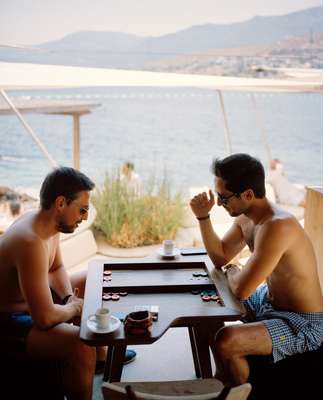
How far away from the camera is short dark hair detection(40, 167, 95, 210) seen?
2.62 metres

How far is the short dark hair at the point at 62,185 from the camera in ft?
8.61

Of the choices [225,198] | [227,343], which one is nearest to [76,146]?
[225,198]

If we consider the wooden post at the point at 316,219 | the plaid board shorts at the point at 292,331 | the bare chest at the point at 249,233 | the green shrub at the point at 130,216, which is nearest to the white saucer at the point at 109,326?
the plaid board shorts at the point at 292,331

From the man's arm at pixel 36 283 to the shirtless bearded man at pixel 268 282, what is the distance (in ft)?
2.54

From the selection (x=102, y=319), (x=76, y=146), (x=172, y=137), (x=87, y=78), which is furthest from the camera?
(x=172, y=137)

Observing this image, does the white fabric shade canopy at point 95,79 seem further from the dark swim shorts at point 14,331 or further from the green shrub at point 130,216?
the green shrub at point 130,216

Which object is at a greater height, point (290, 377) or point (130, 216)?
point (290, 377)

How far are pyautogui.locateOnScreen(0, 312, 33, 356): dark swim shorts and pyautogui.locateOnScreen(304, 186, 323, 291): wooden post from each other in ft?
5.84

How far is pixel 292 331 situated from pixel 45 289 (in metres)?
1.16

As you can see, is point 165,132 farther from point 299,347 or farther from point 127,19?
point 299,347

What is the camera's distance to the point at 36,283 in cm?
240

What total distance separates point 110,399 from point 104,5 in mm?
42862

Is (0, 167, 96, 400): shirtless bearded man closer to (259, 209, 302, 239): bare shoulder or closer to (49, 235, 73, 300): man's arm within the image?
(49, 235, 73, 300): man's arm

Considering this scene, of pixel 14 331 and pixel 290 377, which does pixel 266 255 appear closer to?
pixel 290 377
